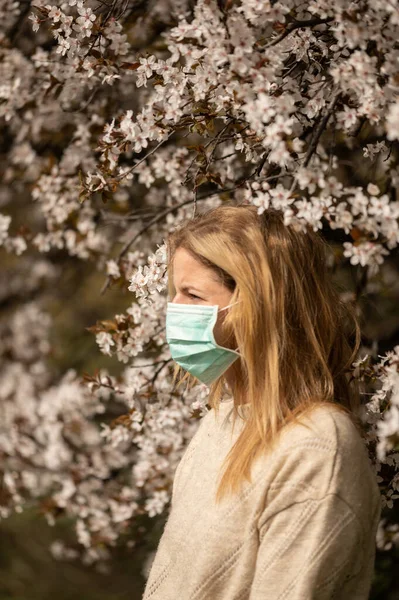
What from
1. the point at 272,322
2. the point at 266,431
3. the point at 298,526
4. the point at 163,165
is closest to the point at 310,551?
the point at 298,526

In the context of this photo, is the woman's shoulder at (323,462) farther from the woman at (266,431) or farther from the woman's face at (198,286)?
the woman's face at (198,286)

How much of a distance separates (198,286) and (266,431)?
41 cm

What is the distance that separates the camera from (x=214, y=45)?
205cm

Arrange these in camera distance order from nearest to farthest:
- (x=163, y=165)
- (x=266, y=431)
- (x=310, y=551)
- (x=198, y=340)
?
(x=310, y=551) < (x=266, y=431) < (x=198, y=340) < (x=163, y=165)

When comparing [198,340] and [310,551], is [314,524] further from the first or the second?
[198,340]

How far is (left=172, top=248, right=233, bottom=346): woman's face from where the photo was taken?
202 centimetres

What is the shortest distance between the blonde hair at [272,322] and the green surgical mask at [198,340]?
0.14ft

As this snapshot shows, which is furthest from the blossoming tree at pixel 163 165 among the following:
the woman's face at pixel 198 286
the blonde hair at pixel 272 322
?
the woman's face at pixel 198 286

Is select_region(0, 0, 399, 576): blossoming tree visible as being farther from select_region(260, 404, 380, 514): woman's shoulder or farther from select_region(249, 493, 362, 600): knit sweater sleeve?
select_region(249, 493, 362, 600): knit sweater sleeve

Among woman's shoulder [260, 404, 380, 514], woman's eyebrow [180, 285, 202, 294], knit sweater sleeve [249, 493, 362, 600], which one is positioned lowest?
knit sweater sleeve [249, 493, 362, 600]

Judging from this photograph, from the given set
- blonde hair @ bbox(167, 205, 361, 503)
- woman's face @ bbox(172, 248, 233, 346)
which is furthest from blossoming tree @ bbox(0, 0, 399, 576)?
woman's face @ bbox(172, 248, 233, 346)

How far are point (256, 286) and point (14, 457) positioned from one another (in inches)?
147

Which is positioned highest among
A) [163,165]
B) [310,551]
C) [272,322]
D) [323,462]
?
[272,322]

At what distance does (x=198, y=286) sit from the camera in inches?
80.5
